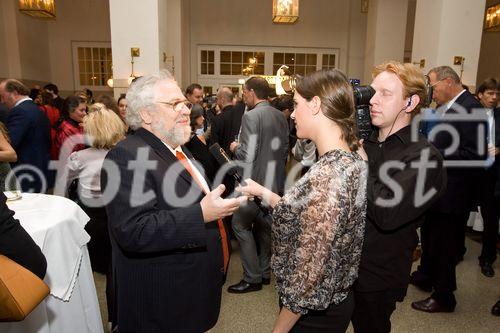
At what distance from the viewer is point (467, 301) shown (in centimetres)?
311

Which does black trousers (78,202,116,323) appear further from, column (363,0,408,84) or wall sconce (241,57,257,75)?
wall sconce (241,57,257,75)

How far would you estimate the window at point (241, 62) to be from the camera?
40.5 feet

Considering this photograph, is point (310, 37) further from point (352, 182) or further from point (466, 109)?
point (352, 182)

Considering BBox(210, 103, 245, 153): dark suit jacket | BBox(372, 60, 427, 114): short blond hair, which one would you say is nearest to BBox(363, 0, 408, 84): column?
BBox(210, 103, 245, 153): dark suit jacket

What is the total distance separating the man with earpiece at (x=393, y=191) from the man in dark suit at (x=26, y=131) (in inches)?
133

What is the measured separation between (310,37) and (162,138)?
11.7 metres

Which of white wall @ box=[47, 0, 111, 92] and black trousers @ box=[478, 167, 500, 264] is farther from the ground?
white wall @ box=[47, 0, 111, 92]

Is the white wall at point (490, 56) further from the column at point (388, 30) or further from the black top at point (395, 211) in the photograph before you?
the black top at point (395, 211)

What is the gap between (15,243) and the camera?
113 centimetres

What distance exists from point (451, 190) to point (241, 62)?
10.4 m

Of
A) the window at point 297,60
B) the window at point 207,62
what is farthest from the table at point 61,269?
the window at point 297,60

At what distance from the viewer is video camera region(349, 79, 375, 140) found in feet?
Answer: 4.87

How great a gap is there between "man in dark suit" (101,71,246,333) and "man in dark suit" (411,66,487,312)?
2.02m

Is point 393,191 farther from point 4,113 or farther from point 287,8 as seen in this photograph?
point 287,8
